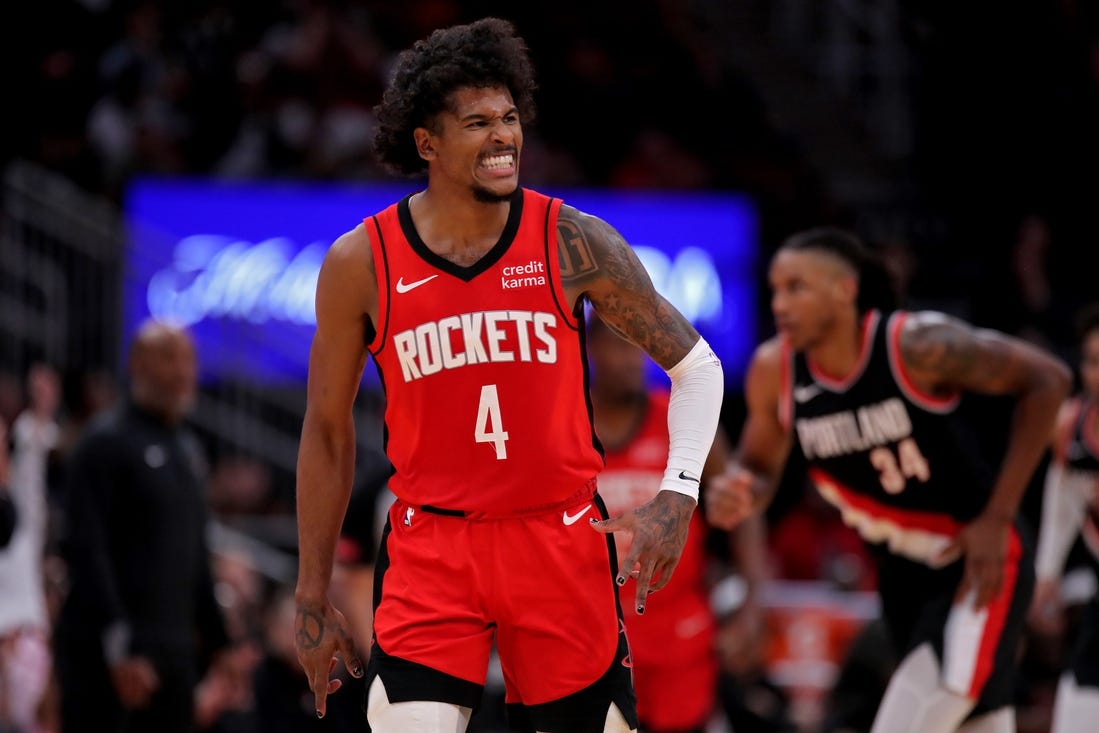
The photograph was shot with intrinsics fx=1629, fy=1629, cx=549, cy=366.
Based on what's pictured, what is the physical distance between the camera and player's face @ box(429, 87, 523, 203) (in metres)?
4.08

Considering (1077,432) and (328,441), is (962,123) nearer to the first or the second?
(1077,432)

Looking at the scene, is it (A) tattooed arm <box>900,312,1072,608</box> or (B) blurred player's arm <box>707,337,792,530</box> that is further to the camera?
(B) blurred player's arm <box>707,337,792,530</box>

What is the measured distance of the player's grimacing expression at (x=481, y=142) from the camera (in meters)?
4.08

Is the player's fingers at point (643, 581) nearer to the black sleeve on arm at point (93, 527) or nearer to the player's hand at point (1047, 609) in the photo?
the player's hand at point (1047, 609)

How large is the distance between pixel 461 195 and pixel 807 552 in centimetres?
783

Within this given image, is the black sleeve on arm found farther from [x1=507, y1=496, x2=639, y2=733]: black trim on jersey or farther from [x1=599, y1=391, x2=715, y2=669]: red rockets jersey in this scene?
[x1=507, y1=496, x2=639, y2=733]: black trim on jersey

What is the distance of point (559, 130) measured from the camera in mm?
13789

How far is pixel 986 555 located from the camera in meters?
5.27

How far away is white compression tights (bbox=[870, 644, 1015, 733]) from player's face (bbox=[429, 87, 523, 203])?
2.28 metres

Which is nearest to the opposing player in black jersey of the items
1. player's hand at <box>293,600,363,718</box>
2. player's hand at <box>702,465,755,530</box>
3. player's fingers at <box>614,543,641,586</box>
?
player's hand at <box>702,465,755,530</box>

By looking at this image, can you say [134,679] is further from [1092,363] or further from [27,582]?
[1092,363]

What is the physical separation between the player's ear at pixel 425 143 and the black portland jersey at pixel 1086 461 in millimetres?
3722

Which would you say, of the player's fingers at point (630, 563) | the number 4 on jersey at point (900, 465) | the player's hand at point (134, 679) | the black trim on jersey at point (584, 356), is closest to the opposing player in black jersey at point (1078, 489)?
the number 4 on jersey at point (900, 465)

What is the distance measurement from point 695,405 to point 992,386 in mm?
1721
